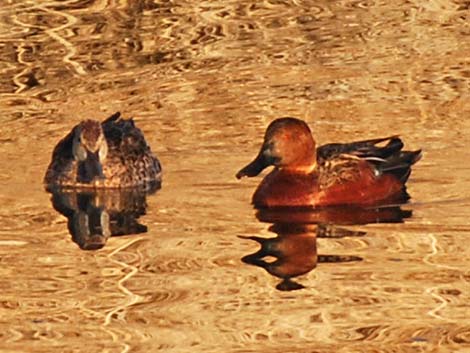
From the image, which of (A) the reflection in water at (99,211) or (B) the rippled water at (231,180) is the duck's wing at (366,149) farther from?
(A) the reflection in water at (99,211)

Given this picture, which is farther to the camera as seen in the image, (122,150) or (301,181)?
(122,150)

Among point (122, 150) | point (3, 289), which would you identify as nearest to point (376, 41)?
point (122, 150)

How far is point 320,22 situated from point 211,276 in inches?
301

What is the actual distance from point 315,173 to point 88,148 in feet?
5.75

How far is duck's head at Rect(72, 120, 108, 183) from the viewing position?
13312mm

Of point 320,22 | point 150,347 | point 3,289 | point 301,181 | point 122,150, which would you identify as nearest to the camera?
point 150,347

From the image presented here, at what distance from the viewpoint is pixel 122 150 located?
1377 centimetres

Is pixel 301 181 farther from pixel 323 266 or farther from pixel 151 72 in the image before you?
pixel 151 72

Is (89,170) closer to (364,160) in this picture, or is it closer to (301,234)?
(364,160)

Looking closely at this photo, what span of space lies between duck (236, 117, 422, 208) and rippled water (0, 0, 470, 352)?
7.8 inches

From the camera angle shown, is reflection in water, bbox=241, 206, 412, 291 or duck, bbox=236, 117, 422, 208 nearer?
reflection in water, bbox=241, 206, 412, 291

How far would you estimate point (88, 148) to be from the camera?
43.8 feet

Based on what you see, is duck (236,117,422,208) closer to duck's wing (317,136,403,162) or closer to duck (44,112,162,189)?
duck's wing (317,136,403,162)

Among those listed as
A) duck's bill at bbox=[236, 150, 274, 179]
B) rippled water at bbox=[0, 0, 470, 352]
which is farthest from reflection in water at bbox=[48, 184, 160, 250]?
duck's bill at bbox=[236, 150, 274, 179]
